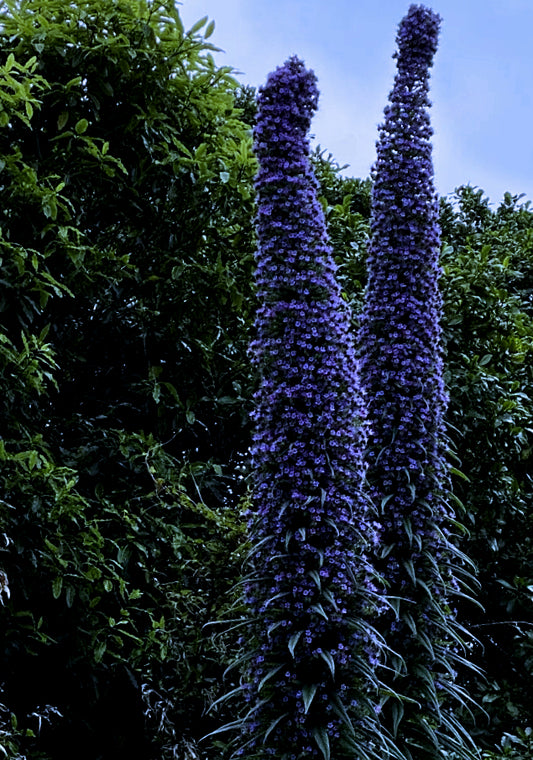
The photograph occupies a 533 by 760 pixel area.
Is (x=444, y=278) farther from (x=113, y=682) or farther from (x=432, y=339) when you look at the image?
(x=113, y=682)

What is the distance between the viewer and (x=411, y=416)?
16.4 feet

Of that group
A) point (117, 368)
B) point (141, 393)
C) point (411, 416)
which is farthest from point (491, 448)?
point (411, 416)

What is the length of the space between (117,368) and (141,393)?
0.57 meters

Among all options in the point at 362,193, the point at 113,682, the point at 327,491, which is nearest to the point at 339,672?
the point at 327,491

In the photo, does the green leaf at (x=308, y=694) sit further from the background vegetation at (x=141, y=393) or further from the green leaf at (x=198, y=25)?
the green leaf at (x=198, y=25)

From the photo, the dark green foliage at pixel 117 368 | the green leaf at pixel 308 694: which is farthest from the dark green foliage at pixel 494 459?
the green leaf at pixel 308 694

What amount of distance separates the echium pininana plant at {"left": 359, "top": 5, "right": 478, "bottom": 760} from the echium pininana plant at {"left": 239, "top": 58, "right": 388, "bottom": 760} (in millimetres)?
331

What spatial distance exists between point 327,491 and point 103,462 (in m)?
3.32

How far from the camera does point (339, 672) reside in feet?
13.8

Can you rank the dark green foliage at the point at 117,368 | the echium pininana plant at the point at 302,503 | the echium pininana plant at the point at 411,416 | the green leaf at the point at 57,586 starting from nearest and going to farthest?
the echium pininana plant at the point at 302,503 < the echium pininana plant at the point at 411,416 < the green leaf at the point at 57,586 < the dark green foliage at the point at 117,368

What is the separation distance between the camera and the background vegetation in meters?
6.41

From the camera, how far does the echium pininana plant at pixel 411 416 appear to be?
4.80 meters

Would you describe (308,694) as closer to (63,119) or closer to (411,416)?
(411,416)

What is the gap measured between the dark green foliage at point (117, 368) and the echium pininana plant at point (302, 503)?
1.95m
